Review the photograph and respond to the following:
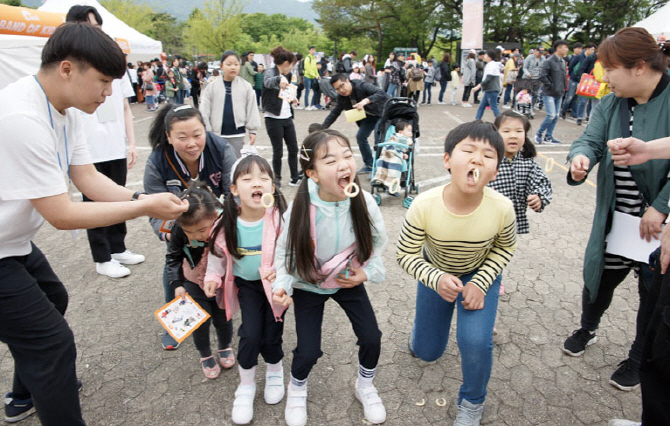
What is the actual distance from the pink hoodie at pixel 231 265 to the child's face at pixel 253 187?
0.12 m

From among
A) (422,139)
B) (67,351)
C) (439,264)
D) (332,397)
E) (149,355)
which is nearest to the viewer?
(67,351)

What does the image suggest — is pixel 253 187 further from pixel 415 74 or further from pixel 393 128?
pixel 415 74

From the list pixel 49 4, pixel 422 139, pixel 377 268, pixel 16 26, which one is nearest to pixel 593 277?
pixel 377 268

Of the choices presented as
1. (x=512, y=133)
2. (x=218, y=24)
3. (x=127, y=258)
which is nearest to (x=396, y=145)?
(x=512, y=133)

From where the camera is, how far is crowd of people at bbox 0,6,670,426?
183 cm

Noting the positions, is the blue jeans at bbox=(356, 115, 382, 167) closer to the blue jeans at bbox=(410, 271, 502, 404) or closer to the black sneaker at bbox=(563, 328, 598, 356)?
the black sneaker at bbox=(563, 328, 598, 356)

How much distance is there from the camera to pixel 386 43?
46781 millimetres

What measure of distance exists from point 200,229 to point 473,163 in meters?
1.60

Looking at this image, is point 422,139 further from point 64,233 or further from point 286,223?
point 286,223

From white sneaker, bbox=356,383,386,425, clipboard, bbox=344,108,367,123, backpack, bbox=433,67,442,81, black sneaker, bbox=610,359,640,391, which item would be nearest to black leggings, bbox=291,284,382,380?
white sneaker, bbox=356,383,386,425

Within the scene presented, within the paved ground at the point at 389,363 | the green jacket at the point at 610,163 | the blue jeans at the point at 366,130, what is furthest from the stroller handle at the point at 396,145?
the green jacket at the point at 610,163

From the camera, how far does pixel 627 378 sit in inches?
107

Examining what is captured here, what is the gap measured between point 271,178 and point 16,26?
324 inches

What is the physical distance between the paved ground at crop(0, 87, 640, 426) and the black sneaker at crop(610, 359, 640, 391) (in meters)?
0.05
